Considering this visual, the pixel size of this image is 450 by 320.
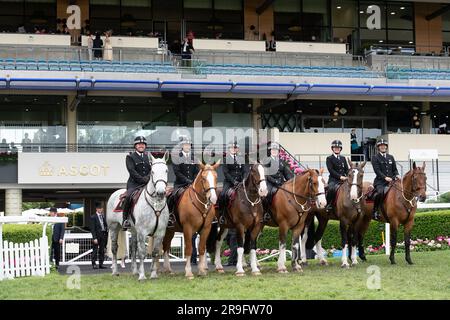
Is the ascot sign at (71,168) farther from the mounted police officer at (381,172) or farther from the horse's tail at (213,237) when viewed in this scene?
the mounted police officer at (381,172)

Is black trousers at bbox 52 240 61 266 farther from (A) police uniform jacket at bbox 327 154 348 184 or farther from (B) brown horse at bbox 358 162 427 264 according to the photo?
(B) brown horse at bbox 358 162 427 264

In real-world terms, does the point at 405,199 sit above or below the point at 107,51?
below

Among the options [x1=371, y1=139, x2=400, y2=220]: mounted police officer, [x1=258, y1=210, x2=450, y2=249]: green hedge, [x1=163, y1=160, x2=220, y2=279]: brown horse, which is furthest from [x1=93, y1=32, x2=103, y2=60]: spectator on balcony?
[x1=163, y1=160, x2=220, y2=279]: brown horse

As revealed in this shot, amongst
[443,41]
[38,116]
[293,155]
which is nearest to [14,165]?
[38,116]

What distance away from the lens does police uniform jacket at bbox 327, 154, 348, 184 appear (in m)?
18.5

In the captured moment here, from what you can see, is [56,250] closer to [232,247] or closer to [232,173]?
[232,247]

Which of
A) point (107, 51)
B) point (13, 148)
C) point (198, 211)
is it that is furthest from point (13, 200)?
point (198, 211)

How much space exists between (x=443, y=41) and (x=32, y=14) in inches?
1084

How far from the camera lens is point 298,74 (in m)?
40.4

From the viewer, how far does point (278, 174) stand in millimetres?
17422

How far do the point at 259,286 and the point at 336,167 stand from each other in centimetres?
609

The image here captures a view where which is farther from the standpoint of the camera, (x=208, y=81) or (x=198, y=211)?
(x=208, y=81)

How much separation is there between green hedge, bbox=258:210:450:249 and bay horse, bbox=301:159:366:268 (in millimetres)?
5412

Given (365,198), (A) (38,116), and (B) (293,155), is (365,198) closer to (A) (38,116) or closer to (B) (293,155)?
(B) (293,155)
